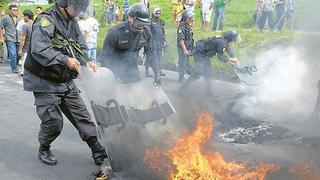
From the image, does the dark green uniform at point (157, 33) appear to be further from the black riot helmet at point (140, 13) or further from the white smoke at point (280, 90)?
the black riot helmet at point (140, 13)

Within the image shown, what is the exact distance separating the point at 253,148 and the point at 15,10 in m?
8.09

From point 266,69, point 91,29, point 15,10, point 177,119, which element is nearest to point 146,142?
point 177,119

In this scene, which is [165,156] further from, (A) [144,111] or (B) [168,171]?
(A) [144,111]

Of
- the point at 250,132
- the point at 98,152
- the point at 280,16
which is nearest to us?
the point at 98,152

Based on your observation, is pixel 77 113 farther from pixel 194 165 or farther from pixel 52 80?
pixel 194 165

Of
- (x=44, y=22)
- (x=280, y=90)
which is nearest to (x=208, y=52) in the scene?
(x=280, y=90)

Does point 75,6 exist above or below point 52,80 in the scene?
above

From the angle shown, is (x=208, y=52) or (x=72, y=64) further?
(x=208, y=52)

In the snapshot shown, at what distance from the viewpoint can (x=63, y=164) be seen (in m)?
4.89

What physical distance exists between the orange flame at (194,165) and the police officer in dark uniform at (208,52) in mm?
3952

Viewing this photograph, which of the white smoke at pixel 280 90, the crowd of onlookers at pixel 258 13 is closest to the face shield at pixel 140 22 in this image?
the white smoke at pixel 280 90

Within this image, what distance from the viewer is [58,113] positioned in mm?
4527

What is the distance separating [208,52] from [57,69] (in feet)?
16.0

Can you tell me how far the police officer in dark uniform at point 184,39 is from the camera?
966 centimetres
